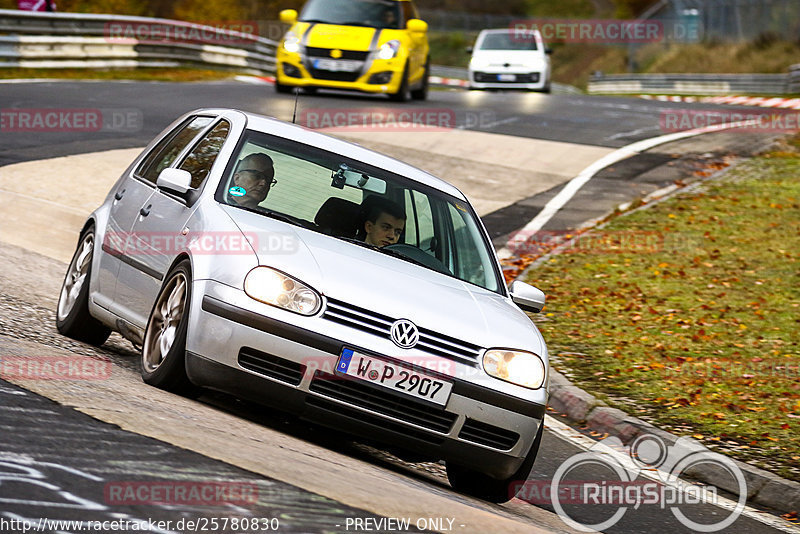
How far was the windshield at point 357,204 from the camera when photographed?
22.0ft

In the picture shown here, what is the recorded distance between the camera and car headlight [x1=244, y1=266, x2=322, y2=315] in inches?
224

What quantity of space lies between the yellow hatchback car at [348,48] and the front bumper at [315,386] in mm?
16615

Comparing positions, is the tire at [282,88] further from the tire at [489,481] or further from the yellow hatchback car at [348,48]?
the tire at [489,481]

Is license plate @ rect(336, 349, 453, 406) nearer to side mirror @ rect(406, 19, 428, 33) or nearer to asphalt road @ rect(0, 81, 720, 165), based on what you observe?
asphalt road @ rect(0, 81, 720, 165)

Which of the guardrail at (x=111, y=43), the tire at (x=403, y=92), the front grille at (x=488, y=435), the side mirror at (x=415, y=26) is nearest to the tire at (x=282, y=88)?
the tire at (x=403, y=92)

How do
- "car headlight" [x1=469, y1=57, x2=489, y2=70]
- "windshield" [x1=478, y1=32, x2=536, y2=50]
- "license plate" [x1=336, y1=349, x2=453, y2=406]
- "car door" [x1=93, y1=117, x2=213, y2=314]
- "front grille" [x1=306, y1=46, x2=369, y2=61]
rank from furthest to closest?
1. "windshield" [x1=478, y1=32, x2=536, y2=50]
2. "car headlight" [x1=469, y1=57, x2=489, y2=70]
3. "front grille" [x1=306, y1=46, x2=369, y2=61]
4. "car door" [x1=93, y1=117, x2=213, y2=314]
5. "license plate" [x1=336, y1=349, x2=453, y2=406]

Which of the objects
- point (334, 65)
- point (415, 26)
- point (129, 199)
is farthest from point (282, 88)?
point (129, 199)

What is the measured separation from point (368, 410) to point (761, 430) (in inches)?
148

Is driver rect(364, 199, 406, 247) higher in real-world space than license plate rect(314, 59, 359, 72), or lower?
higher

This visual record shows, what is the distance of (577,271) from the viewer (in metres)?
13.1

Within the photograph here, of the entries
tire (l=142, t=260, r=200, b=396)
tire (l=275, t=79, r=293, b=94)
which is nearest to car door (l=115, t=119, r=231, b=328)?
tire (l=142, t=260, r=200, b=396)

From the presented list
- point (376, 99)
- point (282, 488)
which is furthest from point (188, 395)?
point (376, 99)

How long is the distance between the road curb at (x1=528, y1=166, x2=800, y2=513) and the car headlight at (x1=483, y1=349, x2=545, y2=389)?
2137 millimetres

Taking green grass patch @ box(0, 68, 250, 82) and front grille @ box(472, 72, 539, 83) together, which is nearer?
green grass patch @ box(0, 68, 250, 82)
